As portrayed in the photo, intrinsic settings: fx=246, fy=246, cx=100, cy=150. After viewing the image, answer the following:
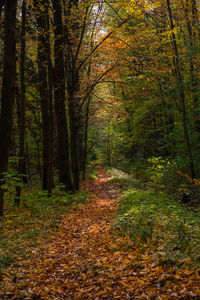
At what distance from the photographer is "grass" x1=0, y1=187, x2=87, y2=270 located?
17.7 ft

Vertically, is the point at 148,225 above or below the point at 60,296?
above

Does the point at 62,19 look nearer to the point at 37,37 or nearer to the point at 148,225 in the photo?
the point at 37,37

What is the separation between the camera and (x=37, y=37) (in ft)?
36.8

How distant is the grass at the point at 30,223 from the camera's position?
5.41 meters

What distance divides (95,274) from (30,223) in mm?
3766

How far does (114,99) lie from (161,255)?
12.1 m

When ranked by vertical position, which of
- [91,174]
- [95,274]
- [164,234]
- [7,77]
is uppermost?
[7,77]

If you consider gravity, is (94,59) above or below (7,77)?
above

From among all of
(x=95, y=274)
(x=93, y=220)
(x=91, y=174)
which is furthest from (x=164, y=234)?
(x=91, y=174)

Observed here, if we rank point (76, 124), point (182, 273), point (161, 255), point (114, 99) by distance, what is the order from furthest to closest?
point (114, 99) → point (76, 124) → point (161, 255) → point (182, 273)

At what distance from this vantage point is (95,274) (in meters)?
4.41

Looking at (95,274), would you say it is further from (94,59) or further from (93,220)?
(94,59)

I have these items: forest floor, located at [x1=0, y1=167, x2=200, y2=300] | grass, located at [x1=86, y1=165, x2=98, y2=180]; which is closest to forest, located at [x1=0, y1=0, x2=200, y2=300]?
forest floor, located at [x1=0, y1=167, x2=200, y2=300]

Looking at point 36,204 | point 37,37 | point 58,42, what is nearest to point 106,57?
point 58,42
